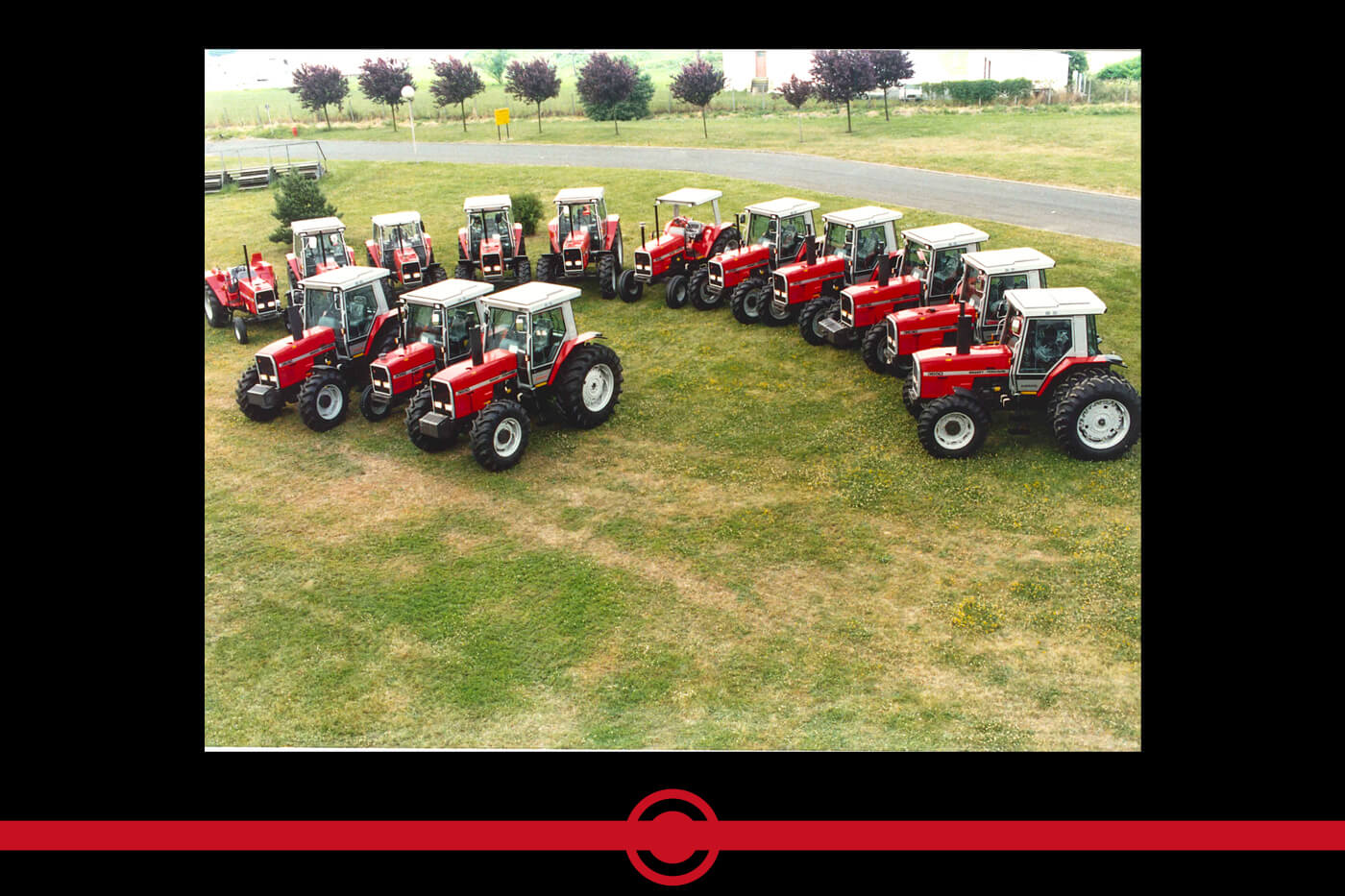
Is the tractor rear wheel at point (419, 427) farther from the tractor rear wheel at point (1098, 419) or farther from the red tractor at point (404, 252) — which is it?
the tractor rear wheel at point (1098, 419)

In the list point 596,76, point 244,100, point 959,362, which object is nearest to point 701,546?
point 959,362

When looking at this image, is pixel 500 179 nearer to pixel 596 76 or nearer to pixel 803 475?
pixel 596 76

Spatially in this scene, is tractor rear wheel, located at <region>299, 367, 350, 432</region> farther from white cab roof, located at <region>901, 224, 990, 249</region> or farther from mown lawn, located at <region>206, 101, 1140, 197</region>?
mown lawn, located at <region>206, 101, 1140, 197</region>

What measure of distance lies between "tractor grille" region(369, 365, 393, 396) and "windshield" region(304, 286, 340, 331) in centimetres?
201

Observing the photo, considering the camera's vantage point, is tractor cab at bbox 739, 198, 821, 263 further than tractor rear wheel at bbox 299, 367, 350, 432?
Yes

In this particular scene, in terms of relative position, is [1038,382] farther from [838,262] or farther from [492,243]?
[492,243]

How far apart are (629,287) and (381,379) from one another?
24.9 ft

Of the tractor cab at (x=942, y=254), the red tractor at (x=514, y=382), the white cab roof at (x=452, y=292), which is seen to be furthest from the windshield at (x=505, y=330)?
the tractor cab at (x=942, y=254)

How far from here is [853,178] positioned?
98.6 ft

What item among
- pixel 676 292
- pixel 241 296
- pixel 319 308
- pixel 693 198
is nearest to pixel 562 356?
pixel 319 308

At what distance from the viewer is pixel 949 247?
56.3 ft

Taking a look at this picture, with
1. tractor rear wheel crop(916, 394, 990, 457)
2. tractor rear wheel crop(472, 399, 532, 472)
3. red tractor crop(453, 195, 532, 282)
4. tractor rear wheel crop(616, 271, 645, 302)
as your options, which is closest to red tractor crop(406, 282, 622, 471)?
tractor rear wheel crop(472, 399, 532, 472)

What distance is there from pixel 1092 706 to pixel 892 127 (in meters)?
31.2

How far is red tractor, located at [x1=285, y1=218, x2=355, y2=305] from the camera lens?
21750mm
